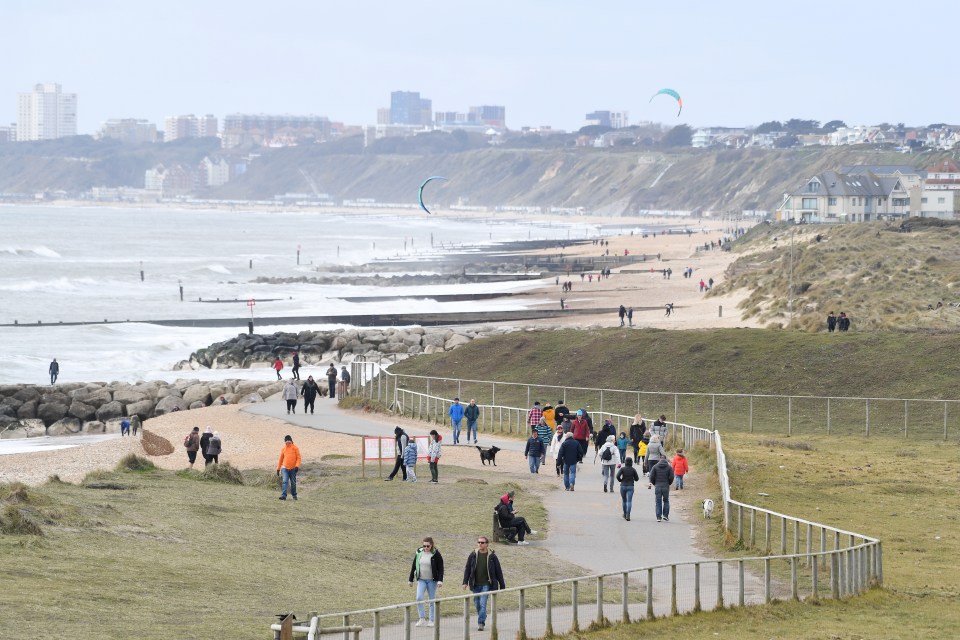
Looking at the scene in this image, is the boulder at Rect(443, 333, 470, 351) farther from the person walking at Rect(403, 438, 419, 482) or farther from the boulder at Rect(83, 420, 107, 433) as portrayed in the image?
the person walking at Rect(403, 438, 419, 482)

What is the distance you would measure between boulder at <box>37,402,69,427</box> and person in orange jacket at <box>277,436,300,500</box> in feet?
75.5

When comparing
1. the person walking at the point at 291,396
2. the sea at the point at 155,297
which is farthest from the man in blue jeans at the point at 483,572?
the sea at the point at 155,297

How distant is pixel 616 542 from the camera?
21.5 meters

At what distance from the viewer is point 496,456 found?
1248 inches

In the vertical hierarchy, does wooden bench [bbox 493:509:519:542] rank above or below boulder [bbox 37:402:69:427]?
above

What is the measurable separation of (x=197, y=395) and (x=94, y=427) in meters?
3.56

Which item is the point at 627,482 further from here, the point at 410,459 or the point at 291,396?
the point at 291,396

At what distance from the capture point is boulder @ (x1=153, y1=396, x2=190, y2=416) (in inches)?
1778

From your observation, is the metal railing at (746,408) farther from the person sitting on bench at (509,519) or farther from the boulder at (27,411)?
the person sitting on bench at (509,519)

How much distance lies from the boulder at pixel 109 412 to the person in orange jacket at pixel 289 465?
2223 centimetres

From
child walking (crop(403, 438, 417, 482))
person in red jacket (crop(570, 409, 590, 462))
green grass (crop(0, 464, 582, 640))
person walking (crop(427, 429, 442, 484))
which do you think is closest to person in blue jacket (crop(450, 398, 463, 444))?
person in red jacket (crop(570, 409, 590, 462))

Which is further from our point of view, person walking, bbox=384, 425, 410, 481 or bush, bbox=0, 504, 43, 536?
person walking, bbox=384, 425, 410, 481

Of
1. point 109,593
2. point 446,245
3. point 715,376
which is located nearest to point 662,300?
point 715,376

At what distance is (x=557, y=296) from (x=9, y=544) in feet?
228
